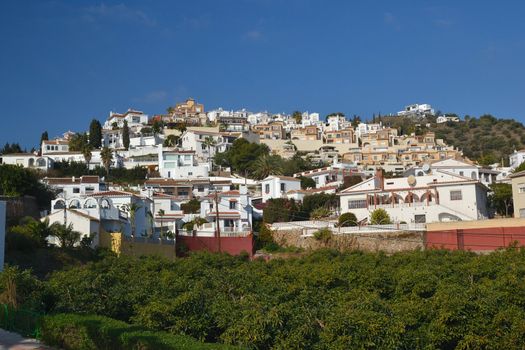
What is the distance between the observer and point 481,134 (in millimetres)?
143000

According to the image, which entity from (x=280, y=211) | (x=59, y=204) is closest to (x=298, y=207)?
(x=280, y=211)

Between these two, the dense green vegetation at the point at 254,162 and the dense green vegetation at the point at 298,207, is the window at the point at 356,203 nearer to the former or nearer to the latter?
the dense green vegetation at the point at 298,207

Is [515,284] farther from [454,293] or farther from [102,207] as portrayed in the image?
[102,207]

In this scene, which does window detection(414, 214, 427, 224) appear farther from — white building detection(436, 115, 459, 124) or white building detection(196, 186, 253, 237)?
white building detection(436, 115, 459, 124)

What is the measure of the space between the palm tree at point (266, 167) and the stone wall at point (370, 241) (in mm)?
35694

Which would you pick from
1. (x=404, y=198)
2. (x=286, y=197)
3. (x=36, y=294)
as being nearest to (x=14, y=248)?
(x=36, y=294)

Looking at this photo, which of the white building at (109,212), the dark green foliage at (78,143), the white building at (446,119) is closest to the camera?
the white building at (109,212)

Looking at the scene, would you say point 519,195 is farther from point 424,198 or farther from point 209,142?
point 209,142

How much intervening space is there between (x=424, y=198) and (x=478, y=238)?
31.2 feet

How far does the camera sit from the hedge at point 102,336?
49.9 feet

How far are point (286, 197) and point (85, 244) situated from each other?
104ft

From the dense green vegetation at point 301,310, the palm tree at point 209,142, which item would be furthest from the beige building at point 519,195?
the palm tree at point 209,142

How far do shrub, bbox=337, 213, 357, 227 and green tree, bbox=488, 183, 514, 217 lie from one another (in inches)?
551

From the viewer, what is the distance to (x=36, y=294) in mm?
21453
